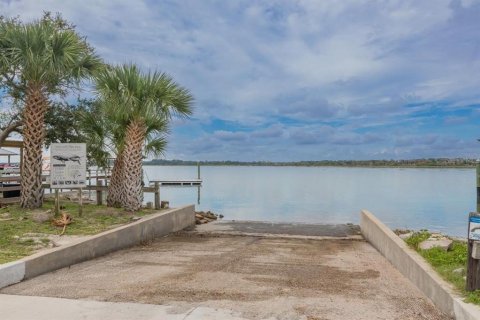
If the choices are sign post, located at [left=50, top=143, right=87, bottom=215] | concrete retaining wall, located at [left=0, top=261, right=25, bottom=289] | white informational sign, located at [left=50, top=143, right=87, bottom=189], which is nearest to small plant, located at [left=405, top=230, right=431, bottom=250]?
concrete retaining wall, located at [left=0, top=261, right=25, bottom=289]

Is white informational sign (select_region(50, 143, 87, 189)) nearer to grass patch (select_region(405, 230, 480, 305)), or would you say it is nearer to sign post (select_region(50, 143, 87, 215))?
sign post (select_region(50, 143, 87, 215))

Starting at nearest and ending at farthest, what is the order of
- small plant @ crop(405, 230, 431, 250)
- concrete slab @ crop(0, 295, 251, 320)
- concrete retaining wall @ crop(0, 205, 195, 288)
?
concrete slab @ crop(0, 295, 251, 320)
concrete retaining wall @ crop(0, 205, 195, 288)
small plant @ crop(405, 230, 431, 250)

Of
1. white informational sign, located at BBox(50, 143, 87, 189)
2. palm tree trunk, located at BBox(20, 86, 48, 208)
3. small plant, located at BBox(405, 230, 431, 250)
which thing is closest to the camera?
small plant, located at BBox(405, 230, 431, 250)

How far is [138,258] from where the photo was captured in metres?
8.51

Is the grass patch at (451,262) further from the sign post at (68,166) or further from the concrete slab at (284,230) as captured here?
the sign post at (68,166)

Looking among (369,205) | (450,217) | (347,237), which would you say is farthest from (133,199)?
(369,205)

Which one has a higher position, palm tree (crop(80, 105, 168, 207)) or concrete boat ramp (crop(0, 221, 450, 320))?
palm tree (crop(80, 105, 168, 207))

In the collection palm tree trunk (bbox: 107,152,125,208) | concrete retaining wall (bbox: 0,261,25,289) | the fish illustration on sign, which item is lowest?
concrete retaining wall (bbox: 0,261,25,289)

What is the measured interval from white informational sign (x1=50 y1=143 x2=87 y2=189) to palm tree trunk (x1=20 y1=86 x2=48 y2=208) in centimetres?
161

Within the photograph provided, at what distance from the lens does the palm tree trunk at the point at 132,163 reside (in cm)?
1345

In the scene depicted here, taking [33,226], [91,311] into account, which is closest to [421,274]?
[91,311]

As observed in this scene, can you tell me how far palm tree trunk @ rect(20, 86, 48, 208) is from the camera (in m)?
13.0

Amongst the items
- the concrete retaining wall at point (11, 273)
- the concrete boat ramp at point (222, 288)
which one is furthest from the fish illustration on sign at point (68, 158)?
the concrete retaining wall at point (11, 273)

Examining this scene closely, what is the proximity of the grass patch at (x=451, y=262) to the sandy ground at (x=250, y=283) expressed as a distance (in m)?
0.42
